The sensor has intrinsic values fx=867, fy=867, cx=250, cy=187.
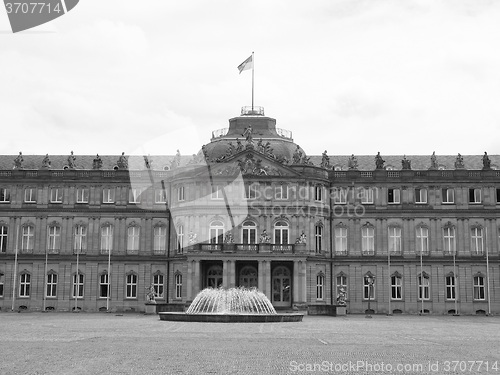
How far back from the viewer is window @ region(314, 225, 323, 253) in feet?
306

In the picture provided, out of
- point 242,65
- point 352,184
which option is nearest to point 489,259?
point 352,184

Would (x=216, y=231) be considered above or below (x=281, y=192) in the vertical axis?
below

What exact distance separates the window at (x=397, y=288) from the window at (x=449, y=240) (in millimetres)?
5935

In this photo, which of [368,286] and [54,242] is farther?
[54,242]

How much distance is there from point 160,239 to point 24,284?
51.4 ft

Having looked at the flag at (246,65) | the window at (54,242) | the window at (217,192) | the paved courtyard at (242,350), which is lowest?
the paved courtyard at (242,350)

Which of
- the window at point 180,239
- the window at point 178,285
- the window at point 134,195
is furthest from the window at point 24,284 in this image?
the window at point 180,239

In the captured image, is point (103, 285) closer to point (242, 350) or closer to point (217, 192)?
point (217, 192)

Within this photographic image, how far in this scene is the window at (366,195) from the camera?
9588 centimetres

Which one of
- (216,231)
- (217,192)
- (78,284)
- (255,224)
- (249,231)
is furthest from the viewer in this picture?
(78,284)

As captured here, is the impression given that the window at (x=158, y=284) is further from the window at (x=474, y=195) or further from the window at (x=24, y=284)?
the window at (x=474, y=195)

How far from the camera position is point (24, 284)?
9525 cm

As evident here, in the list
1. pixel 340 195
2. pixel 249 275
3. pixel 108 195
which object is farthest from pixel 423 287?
pixel 108 195

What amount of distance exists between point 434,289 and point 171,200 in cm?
3024
